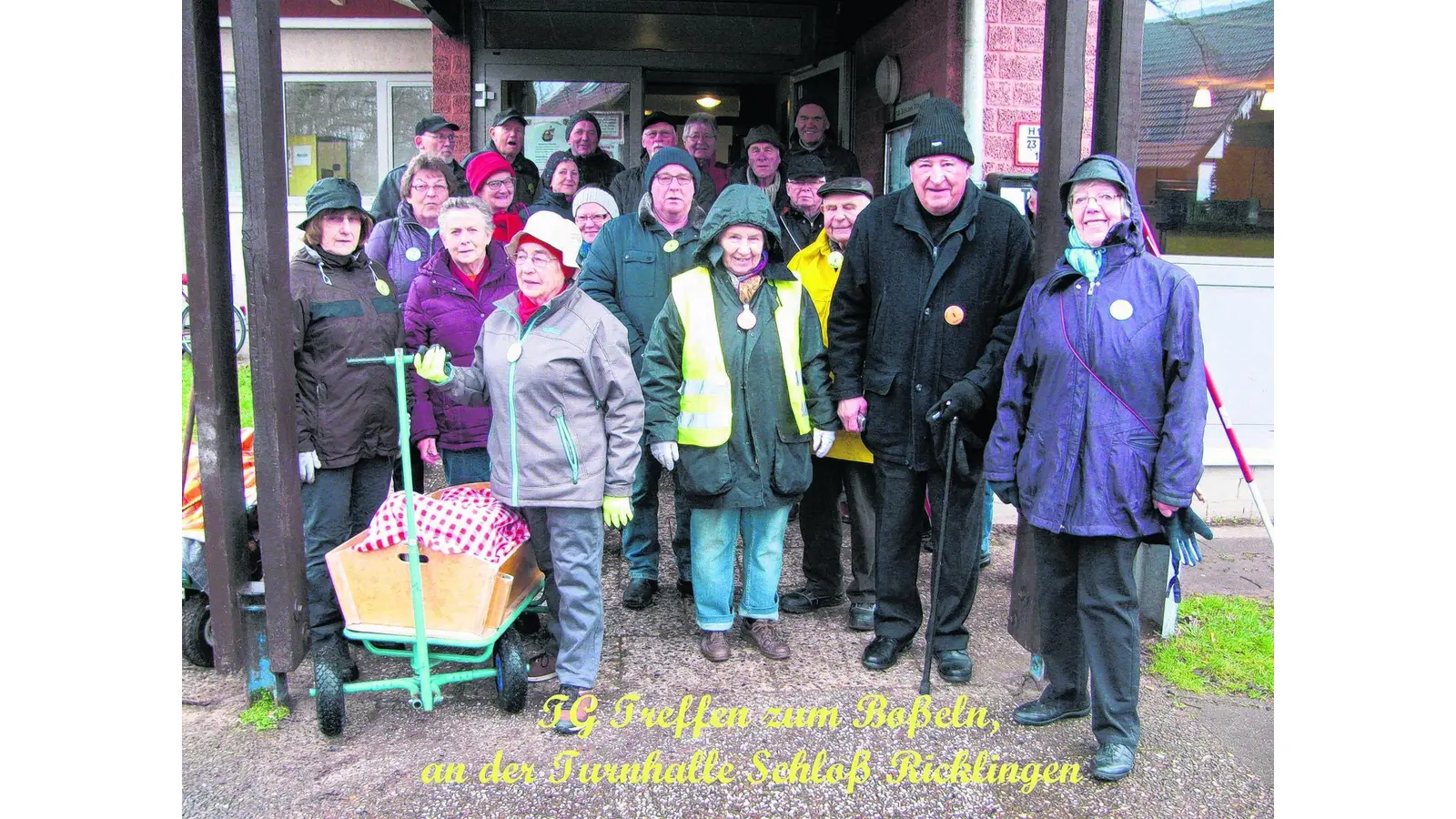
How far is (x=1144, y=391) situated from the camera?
10.5 feet

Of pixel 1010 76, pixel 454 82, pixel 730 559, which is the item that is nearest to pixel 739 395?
pixel 730 559

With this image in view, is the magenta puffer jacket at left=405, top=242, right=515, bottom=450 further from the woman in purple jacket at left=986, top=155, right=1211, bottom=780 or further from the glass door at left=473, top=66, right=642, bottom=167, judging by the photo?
the glass door at left=473, top=66, right=642, bottom=167

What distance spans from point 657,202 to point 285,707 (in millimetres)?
2616

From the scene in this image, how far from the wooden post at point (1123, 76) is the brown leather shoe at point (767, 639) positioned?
2.31m

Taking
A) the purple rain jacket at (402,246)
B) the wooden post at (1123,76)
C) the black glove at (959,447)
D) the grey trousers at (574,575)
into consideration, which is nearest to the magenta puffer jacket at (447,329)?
the purple rain jacket at (402,246)

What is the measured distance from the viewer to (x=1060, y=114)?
3811 mm

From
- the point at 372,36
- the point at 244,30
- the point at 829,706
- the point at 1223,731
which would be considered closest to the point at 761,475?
the point at 829,706

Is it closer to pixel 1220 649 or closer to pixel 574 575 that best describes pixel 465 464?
pixel 574 575

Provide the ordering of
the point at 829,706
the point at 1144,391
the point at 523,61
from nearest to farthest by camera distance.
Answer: the point at 1144,391, the point at 829,706, the point at 523,61

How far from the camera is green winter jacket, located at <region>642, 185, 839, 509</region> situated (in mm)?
4012

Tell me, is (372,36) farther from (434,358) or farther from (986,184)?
(434,358)

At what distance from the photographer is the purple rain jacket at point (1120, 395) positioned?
3.14m

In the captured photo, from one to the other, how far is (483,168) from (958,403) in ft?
10.2

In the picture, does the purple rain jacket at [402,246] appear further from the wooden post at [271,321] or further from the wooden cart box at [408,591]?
the wooden cart box at [408,591]
